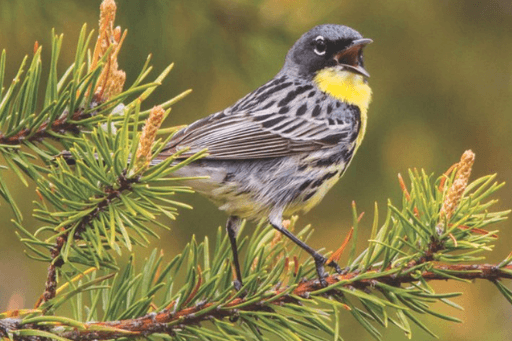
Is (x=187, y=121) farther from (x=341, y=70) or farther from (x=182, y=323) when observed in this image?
(x=182, y=323)

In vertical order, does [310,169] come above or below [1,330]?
above

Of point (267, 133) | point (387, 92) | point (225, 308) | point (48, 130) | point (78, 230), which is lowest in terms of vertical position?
point (225, 308)

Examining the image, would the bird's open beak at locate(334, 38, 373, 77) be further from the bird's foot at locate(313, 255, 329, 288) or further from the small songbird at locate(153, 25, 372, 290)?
the bird's foot at locate(313, 255, 329, 288)

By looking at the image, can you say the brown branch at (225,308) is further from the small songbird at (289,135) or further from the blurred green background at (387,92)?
the blurred green background at (387,92)

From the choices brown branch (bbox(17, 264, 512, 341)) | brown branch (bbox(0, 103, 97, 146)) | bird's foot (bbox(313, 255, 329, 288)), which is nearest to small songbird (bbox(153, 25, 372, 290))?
bird's foot (bbox(313, 255, 329, 288))

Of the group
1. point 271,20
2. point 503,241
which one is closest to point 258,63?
point 271,20

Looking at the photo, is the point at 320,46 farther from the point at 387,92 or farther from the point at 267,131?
the point at 267,131

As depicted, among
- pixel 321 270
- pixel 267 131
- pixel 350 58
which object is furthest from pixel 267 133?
pixel 321 270
